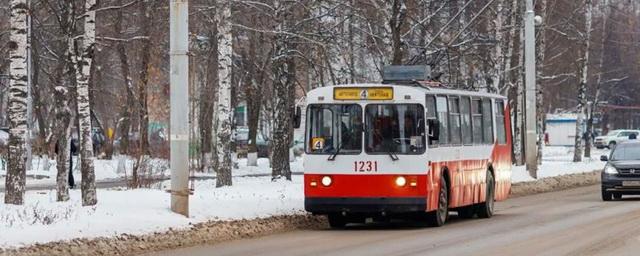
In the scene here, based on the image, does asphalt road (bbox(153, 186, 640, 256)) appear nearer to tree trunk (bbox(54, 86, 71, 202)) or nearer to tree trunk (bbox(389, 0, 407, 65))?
tree trunk (bbox(389, 0, 407, 65))

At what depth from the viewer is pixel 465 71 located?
4947 cm

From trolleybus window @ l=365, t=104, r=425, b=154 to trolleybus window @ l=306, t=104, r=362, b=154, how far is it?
20cm

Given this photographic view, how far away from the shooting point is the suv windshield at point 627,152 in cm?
3241

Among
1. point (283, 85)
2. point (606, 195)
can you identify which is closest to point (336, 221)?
point (606, 195)

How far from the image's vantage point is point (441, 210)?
75.3ft

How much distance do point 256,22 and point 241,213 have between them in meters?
17.8

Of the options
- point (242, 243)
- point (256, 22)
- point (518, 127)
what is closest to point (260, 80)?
point (256, 22)

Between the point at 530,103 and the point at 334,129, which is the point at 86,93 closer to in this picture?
the point at 334,129

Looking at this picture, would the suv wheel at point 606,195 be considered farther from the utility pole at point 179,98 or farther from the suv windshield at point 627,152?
the utility pole at point 179,98

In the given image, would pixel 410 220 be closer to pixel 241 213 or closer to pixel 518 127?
pixel 241 213

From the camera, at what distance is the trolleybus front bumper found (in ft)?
70.3

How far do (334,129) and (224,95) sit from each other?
10.9 meters

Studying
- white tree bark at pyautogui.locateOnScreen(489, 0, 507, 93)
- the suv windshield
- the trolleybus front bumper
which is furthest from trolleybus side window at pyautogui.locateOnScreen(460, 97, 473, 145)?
white tree bark at pyautogui.locateOnScreen(489, 0, 507, 93)

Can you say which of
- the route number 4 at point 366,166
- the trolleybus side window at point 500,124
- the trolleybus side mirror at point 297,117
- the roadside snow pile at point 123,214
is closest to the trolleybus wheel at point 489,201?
the trolleybus side window at point 500,124
